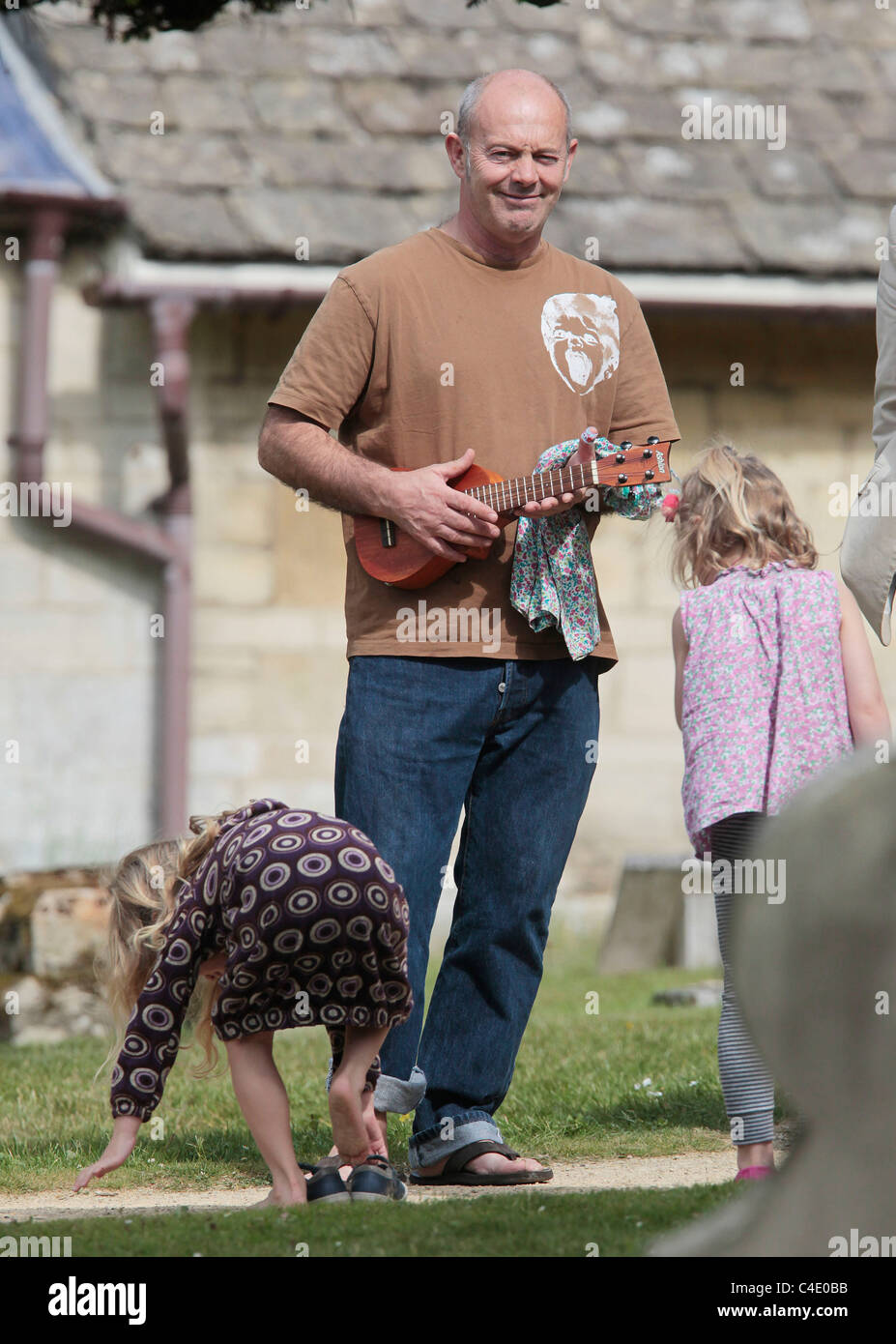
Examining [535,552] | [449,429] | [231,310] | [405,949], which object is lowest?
[405,949]

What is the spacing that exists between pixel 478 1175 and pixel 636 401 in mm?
1794

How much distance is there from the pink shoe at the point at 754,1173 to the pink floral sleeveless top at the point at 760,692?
2.24ft

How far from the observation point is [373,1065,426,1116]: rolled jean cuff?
13.0 ft

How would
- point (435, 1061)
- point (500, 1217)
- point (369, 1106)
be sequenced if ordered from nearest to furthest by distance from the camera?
point (500, 1217) → point (369, 1106) → point (435, 1061)

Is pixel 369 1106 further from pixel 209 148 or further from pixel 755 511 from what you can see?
pixel 209 148

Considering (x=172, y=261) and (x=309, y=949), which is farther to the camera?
(x=172, y=261)

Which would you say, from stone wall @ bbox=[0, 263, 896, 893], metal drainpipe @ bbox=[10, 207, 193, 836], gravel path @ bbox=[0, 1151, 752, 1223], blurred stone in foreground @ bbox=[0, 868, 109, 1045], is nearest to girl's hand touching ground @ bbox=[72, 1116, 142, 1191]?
gravel path @ bbox=[0, 1151, 752, 1223]

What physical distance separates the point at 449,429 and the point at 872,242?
600 centimetres

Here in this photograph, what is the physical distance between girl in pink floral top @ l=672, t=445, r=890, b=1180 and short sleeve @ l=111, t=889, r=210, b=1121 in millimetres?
1096

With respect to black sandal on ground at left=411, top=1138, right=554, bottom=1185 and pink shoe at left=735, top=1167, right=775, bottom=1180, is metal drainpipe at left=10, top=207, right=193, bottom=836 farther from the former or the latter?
pink shoe at left=735, top=1167, right=775, bottom=1180

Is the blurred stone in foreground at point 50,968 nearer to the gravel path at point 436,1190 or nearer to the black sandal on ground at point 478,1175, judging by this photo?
the gravel path at point 436,1190

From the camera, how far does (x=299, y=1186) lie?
3.56 meters

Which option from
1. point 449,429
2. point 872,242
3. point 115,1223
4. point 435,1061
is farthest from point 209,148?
point 115,1223

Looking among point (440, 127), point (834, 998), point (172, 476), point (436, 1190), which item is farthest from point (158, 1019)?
point (440, 127)
